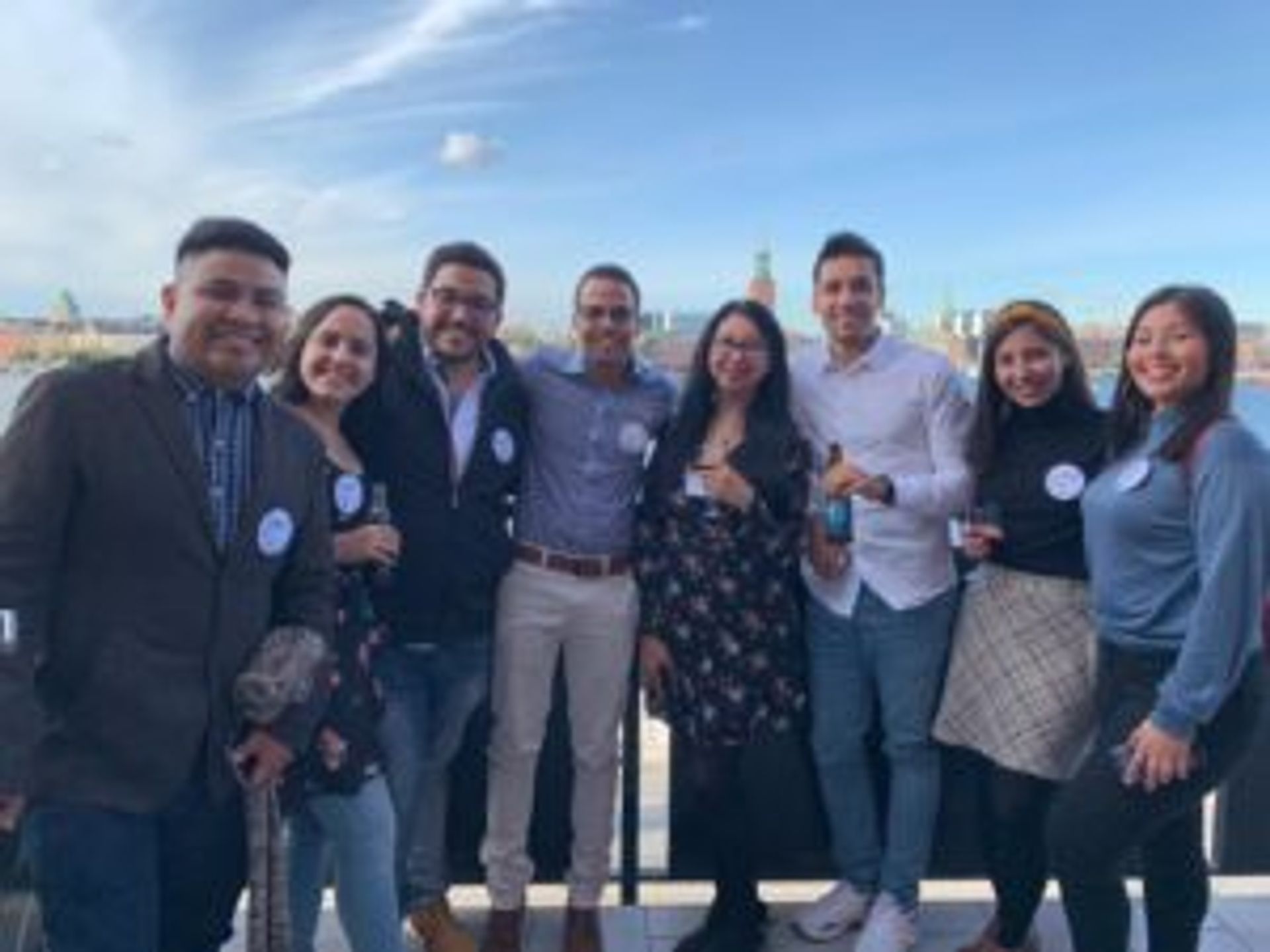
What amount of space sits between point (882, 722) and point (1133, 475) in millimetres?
1132

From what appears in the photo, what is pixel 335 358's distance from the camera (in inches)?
115

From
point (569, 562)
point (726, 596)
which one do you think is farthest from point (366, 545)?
point (726, 596)

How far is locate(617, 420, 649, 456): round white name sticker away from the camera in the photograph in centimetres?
343

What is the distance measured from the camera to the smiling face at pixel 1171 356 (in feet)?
9.32

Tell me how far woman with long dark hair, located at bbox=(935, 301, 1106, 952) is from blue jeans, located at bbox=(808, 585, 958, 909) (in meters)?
0.11

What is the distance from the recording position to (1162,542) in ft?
9.22

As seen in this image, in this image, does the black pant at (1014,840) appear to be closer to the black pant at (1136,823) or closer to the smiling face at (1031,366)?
the black pant at (1136,823)

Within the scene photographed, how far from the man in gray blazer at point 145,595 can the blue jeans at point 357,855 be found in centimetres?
32

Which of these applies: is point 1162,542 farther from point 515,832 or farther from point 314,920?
point 314,920

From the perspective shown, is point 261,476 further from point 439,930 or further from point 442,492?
point 439,930

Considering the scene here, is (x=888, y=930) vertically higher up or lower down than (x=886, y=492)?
lower down

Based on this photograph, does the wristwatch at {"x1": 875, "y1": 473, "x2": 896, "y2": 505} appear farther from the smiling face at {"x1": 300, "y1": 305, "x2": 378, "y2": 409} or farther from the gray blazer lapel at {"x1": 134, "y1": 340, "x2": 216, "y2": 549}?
the gray blazer lapel at {"x1": 134, "y1": 340, "x2": 216, "y2": 549}

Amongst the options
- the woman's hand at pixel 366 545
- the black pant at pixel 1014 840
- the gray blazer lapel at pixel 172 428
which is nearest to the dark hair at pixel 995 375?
the black pant at pixel 1014 840

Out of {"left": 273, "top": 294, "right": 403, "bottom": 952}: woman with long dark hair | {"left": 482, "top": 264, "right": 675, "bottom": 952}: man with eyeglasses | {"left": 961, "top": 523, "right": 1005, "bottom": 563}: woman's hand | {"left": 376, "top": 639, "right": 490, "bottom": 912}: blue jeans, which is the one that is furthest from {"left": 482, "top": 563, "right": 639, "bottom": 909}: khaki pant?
{"left": 961, "top": 523, "right": 1005, "bottom": 563}: woman's hand
